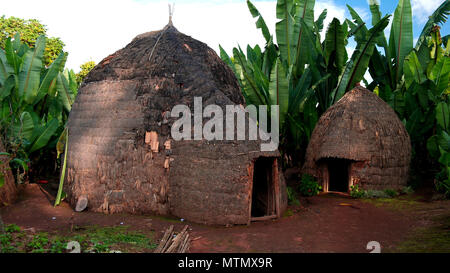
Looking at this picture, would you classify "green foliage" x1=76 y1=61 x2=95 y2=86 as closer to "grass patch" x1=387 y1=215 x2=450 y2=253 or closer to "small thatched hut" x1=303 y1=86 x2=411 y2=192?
"small thatched hut" x1=303 y1=86 x2=411 y2=192

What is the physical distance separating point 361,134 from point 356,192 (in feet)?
4.68

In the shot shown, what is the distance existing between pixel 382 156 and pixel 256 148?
4.01m

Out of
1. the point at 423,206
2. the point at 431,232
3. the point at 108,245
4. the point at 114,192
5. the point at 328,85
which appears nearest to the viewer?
the point at 108,245

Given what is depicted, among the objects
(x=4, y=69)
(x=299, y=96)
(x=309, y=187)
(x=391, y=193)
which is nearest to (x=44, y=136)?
(x=4, y=69)

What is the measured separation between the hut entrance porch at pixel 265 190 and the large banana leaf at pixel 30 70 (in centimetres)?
585

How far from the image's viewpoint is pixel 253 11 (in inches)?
478

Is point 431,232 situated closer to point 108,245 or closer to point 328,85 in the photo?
point 108,245

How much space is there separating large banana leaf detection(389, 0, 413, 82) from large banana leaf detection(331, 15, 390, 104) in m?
1.50

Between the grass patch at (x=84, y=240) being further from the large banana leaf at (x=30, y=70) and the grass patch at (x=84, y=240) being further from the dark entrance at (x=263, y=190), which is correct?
the large banana leaf at (x=30, y=70)

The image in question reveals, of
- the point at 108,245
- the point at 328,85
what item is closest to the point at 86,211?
the point at 108,245

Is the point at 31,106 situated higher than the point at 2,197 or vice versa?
the point at 31,106

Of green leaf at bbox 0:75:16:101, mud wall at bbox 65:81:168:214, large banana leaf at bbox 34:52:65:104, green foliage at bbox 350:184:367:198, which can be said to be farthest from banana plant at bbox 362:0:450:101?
green leaf at bbox 0:75:16:101

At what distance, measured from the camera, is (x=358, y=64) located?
1048 centimetres

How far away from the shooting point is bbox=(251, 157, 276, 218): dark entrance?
7229mm
